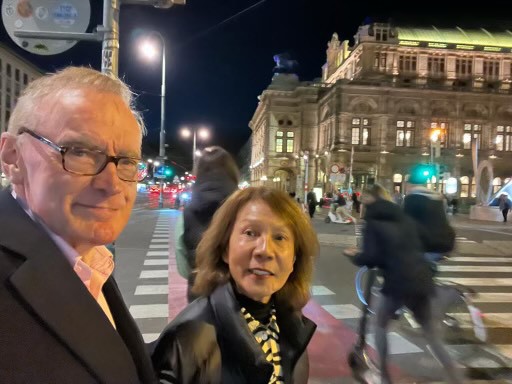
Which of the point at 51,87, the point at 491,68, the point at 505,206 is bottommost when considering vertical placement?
the point at 505,206

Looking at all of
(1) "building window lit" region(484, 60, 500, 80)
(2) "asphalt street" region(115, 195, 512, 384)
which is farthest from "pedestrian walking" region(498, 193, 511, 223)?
(1) "building window lit" region(484, 60, 500, 80)

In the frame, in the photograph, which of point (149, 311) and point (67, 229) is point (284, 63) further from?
point (67, 229)

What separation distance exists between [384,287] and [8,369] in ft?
13.2

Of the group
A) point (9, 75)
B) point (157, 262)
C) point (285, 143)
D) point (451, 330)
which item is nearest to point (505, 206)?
point (157, 262)

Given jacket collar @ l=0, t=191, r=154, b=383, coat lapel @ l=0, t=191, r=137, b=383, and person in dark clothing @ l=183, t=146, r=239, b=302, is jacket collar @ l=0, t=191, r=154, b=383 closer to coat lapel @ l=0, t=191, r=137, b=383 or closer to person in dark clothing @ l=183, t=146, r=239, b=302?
coat lapel @ l=0, t=191, r=137, b=383

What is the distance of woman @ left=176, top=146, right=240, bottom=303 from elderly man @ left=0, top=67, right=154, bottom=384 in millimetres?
2380

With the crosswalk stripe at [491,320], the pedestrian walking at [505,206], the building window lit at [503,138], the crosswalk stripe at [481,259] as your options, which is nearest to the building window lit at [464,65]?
the building window lit at [503,138]

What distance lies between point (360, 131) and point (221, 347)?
6653 cm

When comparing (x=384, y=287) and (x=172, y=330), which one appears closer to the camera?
(x=172, y=330)

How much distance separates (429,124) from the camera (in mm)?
66625

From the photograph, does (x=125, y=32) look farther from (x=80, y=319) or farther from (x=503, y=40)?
(x=503, y=40)

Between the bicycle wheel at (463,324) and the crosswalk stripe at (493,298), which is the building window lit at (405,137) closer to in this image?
the crosswalk stripe at (493,298)

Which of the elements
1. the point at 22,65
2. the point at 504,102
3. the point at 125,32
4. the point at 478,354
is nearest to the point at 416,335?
the point at 478,354

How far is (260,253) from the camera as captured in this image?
196 centimetres
